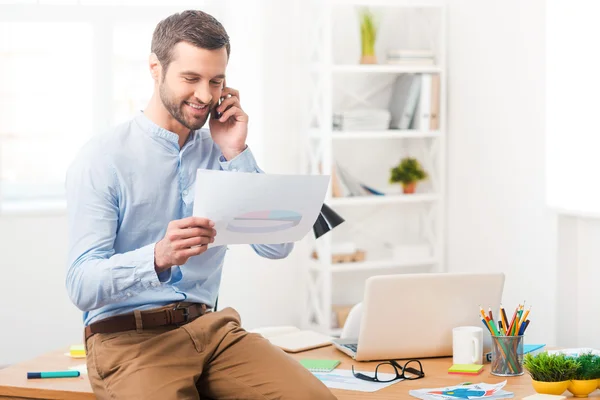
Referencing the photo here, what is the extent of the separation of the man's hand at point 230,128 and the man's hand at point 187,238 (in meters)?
0.48

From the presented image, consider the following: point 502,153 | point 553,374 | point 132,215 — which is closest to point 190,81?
point 132,215

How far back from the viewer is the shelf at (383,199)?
4613 mm

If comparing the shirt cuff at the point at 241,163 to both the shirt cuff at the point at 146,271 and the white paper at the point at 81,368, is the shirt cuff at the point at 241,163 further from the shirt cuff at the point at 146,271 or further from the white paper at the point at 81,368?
the white paper at the point at 81,368

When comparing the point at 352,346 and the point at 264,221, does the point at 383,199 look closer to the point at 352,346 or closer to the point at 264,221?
the point at 352,346

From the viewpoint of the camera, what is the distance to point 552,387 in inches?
79.8

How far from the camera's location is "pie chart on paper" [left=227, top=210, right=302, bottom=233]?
1948 mm

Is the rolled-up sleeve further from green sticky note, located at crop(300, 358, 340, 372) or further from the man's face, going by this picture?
green sticky note, located at crop(300, 358, 340, 372)

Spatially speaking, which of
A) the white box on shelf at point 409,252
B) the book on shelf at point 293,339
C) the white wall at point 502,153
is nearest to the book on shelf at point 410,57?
the white wall at point 502,153

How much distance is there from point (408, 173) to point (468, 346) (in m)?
2.55

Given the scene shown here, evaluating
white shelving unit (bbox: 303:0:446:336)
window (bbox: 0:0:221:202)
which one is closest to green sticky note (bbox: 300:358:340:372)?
white shelving unit (bbox: 303:0:446:336)

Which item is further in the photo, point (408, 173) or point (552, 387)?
point (408, 173)

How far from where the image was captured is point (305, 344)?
100 inches

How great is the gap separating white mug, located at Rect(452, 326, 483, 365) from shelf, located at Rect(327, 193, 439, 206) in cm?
229

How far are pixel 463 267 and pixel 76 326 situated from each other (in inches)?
80.7
